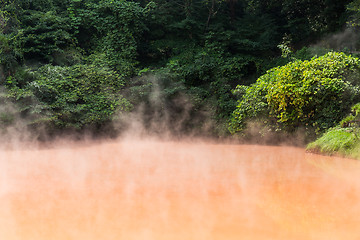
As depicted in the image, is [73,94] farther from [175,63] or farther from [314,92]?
[314,92]

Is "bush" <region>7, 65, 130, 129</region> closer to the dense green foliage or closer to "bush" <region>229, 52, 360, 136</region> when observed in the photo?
the dense green foliage

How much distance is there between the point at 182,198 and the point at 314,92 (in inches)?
Result: 192

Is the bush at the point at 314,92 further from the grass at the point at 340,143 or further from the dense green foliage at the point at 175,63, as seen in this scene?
the grass at the point at 340,143

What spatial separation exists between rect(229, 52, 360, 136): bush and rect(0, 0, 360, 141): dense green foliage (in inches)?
1.0

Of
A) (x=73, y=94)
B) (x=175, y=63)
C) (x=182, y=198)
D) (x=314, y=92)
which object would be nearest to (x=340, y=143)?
(x=314, y=92)

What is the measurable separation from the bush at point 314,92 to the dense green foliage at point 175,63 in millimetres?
25

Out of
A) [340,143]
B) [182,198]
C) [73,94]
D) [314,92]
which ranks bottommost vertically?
[182,198]

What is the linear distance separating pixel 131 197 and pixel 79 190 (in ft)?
2.98

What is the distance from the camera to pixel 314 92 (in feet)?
25.4

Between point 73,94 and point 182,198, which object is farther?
point 73,94

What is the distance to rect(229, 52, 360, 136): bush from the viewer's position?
25.3ft

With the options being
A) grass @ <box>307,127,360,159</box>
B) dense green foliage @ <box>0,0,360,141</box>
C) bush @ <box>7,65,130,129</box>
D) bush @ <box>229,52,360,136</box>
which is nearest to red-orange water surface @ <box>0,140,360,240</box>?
grass @ <box>307,127,360,159</box>

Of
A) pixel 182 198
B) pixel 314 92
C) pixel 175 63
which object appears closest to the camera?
pixel 182 198

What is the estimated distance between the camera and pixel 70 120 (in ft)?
34.6
